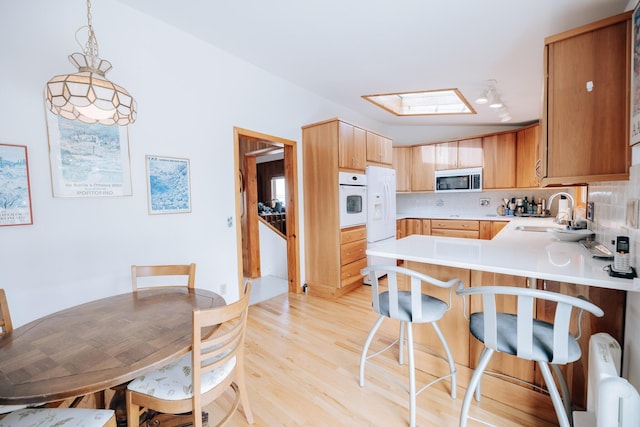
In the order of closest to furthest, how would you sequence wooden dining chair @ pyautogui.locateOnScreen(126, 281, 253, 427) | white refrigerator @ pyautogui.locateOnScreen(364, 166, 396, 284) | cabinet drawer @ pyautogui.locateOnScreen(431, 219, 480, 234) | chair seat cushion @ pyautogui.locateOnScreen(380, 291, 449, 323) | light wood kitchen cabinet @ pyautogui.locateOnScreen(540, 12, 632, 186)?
wooden dining chair @ pyautogui.locateOnScreen(126, 281, 253, 427), light wood kitchen cabinet @ pyautogui.locateOnScreen(540, 12, 632, 186), chair seat cushion @ pyautogui.locateOnScreen(380, 291, 449, 323), white refrigerator @ pyautogui.locateOnScreen(364, 166, 396, 284), cabinet drawer @ pyautogui.locateOnScreen(431, 219, 480, 234)

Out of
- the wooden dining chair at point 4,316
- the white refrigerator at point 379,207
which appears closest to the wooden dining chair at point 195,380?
the wooden dining chair at point 4,316

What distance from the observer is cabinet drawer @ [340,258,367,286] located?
3518mm

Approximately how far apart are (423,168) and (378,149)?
1.50 meters

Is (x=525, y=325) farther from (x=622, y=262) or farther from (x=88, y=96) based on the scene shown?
(x=88, y=96)

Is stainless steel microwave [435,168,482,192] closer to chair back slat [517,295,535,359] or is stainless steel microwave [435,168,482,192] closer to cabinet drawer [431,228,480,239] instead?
cabinet drawer [431,228,480,239]

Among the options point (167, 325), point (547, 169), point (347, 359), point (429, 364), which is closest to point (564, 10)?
point (547, 169)

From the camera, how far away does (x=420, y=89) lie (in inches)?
137

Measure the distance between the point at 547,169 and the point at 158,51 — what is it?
301 centimetres

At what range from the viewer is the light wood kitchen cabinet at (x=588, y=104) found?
4.66ft

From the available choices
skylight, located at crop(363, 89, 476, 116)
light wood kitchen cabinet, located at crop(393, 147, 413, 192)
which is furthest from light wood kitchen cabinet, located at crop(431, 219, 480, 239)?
skylight, located at crop(363, 89, 476, 116)

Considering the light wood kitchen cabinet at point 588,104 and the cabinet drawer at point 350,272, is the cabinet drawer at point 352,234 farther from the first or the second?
the light wood kitchen cabinet at point 588,104

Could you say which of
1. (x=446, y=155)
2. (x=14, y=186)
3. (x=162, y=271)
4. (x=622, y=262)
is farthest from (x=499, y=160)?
(x=14, y=186)

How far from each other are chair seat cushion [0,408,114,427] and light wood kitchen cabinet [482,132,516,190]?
A: 5.21m

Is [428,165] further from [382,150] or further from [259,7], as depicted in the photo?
[259,7]
